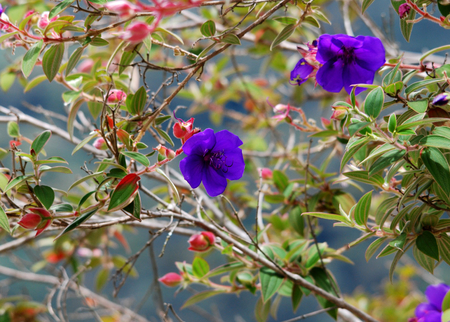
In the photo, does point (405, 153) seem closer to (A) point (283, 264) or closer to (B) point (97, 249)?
(A) point (283, 264)

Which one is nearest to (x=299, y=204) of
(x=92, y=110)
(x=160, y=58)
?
(x=92, y=110)

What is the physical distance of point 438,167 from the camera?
583mm

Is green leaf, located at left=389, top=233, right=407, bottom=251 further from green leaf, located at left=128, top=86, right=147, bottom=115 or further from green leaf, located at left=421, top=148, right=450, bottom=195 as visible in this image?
green leaf, located at left=128, top=86, right=147, bottom=115

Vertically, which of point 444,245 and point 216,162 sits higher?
point 216,162

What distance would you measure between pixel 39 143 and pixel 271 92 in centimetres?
169

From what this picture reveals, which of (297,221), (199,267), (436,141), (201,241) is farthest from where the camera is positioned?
(297,221)

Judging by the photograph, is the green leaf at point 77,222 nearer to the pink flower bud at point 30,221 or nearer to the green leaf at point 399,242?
the pink flower bud at point 30,221

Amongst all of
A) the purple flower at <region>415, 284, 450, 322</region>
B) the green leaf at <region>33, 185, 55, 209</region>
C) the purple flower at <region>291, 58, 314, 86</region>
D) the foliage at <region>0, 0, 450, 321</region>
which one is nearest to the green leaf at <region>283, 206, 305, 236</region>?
the foliage at <region>0, 0, 450, 321</region>

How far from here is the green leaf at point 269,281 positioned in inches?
33.0

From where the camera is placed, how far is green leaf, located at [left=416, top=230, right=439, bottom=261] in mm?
664

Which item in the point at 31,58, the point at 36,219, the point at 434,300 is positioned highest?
the point at 31,58

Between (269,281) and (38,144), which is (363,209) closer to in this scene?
(269,281)

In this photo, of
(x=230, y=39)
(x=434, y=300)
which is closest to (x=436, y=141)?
(x=230, y=39)

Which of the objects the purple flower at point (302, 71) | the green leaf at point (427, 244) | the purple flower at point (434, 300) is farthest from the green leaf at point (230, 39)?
the purple flower at point (434, 300)
